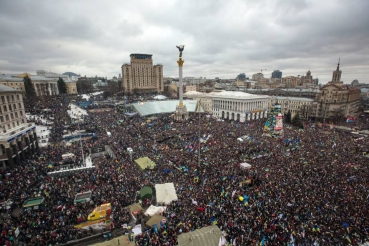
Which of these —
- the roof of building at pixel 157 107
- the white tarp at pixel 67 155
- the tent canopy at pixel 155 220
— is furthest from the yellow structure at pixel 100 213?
the roof of building at pixel 157 107

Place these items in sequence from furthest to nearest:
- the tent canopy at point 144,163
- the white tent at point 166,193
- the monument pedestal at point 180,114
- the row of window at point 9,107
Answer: the monument pedestal at point 180,114
the row of window at point 9,107
the tent canopy at point 144,163
the white tent at point 166,193

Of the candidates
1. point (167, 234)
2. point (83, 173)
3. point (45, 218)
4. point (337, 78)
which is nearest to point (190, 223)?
point (167, 234)

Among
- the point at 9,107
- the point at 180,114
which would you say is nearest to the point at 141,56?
the point at 180,114

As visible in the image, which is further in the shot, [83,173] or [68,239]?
[83,173]

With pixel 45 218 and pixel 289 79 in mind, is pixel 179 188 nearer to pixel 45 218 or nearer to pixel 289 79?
pixel 45 218

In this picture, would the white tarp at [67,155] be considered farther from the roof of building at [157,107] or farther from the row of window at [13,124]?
the roof of building at [157,107]

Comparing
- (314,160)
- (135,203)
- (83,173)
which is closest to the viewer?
(135,203)
